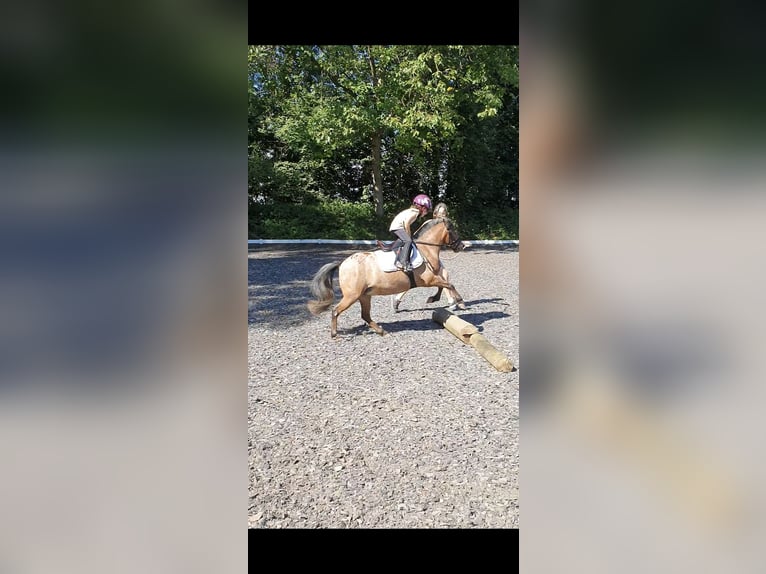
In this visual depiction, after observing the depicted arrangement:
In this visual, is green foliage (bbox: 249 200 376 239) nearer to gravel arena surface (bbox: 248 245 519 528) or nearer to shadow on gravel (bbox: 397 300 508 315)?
shadow on gravel (bbox: 397 300 508 315)

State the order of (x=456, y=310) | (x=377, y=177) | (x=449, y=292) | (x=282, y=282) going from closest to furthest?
(x=449, y=292) → (x=456, y=310) → (x=282, y=282) → (x=377, y=177)

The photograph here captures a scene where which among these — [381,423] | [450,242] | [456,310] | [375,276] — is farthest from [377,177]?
[381,423]

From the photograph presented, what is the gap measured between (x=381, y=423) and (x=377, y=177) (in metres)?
12.6

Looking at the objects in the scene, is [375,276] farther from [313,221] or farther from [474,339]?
[313,221]

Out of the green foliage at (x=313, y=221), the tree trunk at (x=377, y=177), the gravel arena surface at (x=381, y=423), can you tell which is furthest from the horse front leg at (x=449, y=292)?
the tree trunk at (x=377, y=177)

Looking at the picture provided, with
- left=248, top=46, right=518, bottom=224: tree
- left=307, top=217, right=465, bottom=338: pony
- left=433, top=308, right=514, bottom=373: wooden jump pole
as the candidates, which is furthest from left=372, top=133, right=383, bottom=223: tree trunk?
left=433, top=308, right=514, bottom=373: wooden jump pole

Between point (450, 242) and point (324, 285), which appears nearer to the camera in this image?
point (324, 285)

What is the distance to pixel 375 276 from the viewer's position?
6195 mm

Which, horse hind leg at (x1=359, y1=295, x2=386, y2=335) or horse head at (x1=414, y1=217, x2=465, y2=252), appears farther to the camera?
horse head at (x1=414, y1=217, x2=465, y2=252)
